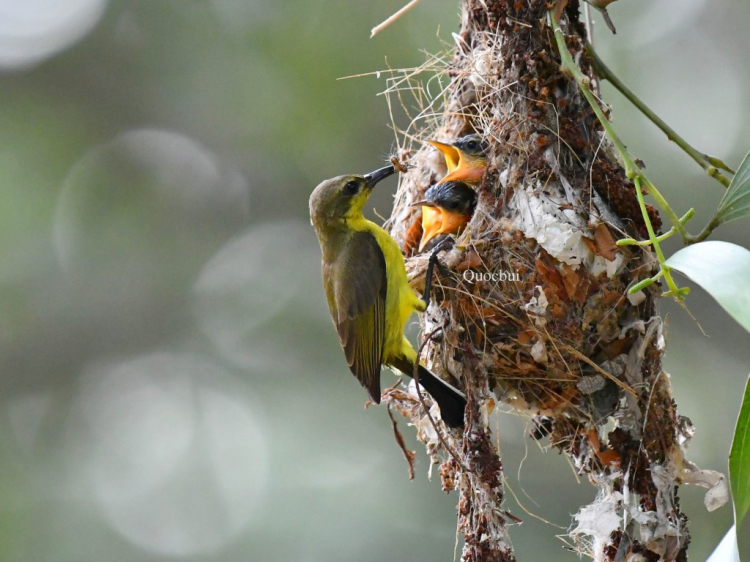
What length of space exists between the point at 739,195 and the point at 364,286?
158cm

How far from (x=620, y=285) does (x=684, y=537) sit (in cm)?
80

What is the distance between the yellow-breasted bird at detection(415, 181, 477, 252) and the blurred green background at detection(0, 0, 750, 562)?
84.5 inches

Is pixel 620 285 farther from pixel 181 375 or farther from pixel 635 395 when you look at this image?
pixel 181 375

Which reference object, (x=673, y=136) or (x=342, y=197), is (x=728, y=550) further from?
(x=342, y=197)

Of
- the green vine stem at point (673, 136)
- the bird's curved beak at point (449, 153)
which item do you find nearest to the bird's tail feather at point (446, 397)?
the bird's curved beak at point (449, 153)

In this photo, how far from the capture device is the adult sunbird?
3.29 metres

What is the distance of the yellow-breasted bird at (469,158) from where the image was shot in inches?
132

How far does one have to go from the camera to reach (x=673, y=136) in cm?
243

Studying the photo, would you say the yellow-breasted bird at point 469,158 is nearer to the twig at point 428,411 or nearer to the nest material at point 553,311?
the nest material at point 553,311

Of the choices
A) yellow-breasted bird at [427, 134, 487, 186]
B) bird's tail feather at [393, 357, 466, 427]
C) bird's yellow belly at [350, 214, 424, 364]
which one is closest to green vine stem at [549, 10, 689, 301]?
yellow-breasted bird at [427, 134, 487, 186]

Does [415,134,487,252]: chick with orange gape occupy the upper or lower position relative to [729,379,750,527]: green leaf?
upper

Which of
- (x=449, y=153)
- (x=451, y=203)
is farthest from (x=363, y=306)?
(x=449, y=153)

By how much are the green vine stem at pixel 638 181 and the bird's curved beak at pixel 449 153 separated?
0.77m

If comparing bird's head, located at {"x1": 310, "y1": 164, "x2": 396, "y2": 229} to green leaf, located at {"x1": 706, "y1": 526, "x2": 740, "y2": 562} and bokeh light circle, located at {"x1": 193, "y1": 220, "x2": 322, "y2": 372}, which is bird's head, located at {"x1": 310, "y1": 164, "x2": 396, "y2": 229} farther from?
bokeh light circle, located at {"x1": 193, "y1": 220, "x2": 322, "y2": 372}
